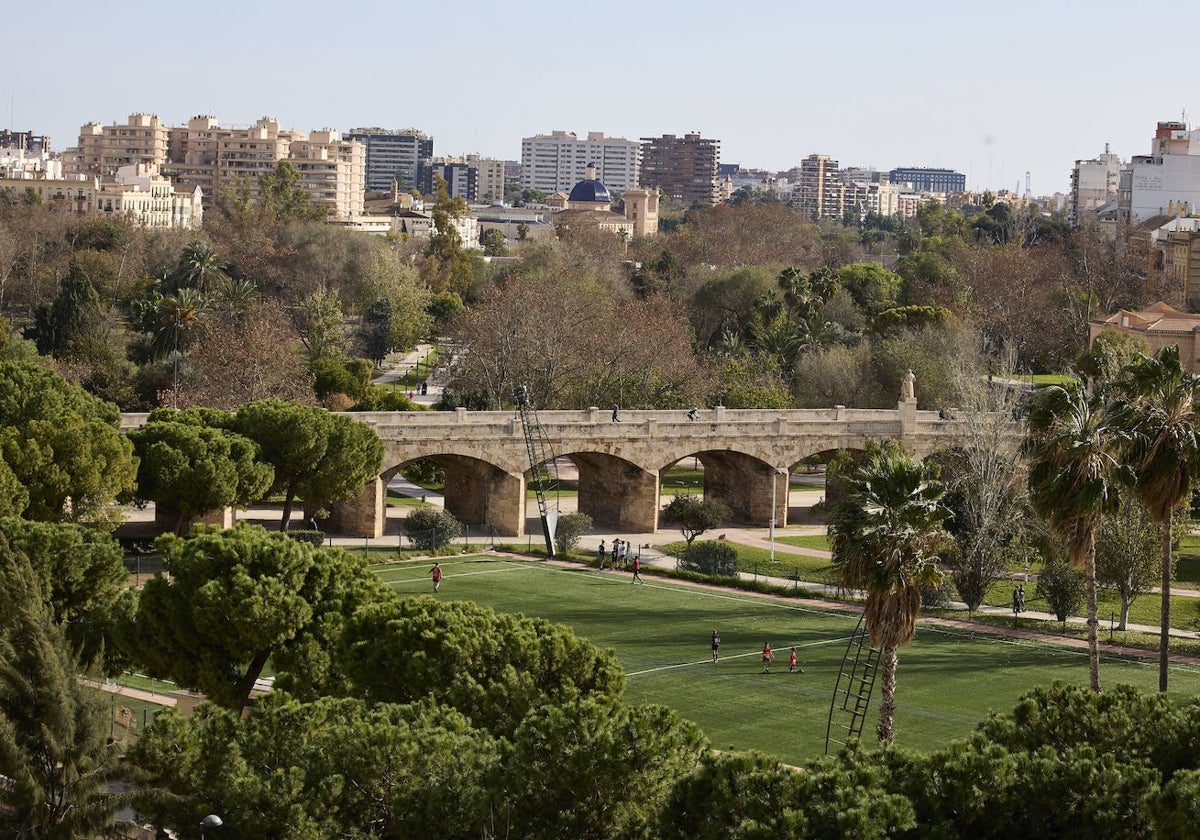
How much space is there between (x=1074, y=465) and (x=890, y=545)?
5.59 meters

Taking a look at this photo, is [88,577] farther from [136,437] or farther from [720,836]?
[720,836]

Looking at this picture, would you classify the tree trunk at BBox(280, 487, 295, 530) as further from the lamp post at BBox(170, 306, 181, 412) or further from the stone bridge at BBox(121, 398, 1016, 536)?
the lamp post at BBox(170, 306, 181, 412)

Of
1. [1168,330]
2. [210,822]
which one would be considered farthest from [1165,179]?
[210,822]

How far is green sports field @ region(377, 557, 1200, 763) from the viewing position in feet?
140

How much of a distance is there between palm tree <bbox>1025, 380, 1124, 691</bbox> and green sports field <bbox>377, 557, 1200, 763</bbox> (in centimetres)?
577

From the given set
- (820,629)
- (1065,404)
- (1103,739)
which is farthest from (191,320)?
(1103,739)

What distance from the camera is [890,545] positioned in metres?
33.6

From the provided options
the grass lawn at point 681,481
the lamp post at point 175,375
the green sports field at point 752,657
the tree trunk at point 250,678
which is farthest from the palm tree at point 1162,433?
the lamp post at point 175,375

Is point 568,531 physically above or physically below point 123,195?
below

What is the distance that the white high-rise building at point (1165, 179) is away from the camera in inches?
5974

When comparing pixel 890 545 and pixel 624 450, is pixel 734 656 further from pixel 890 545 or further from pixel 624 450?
pixel 624 450

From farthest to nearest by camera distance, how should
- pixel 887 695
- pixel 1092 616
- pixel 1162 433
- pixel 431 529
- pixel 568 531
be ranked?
pixel 568 531 → pixel 431 529 → pixel 1092 616 → pixel 1162 433 → pixel 887 695

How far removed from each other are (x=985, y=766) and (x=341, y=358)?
240 feet

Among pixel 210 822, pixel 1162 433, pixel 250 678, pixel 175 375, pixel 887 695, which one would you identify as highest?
pixel 175 375
